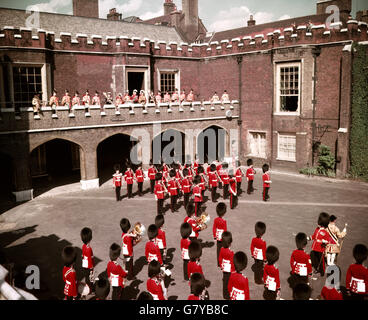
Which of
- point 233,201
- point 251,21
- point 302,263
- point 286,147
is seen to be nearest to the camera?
point 302,263

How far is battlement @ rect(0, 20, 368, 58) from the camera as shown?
2020cm

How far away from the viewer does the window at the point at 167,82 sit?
27000mm

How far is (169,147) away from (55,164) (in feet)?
26.2

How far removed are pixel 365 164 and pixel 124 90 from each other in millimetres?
15703

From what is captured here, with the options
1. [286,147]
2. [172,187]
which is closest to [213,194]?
[172,187]

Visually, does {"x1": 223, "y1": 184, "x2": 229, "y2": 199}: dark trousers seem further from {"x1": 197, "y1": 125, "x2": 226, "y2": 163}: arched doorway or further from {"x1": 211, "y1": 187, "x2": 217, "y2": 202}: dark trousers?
{"x1": 197, "y1": 125, "x2": 226, "y2": 163}: arched doorway

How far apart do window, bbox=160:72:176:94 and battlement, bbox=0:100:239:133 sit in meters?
4.11

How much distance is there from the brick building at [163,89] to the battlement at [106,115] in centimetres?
6

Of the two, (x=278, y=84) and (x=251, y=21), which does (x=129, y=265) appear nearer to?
(x=278, y=84)

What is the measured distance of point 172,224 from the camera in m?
14.3

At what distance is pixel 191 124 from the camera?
24344mm

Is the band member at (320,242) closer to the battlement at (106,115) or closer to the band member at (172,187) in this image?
the band member at (172,187)
